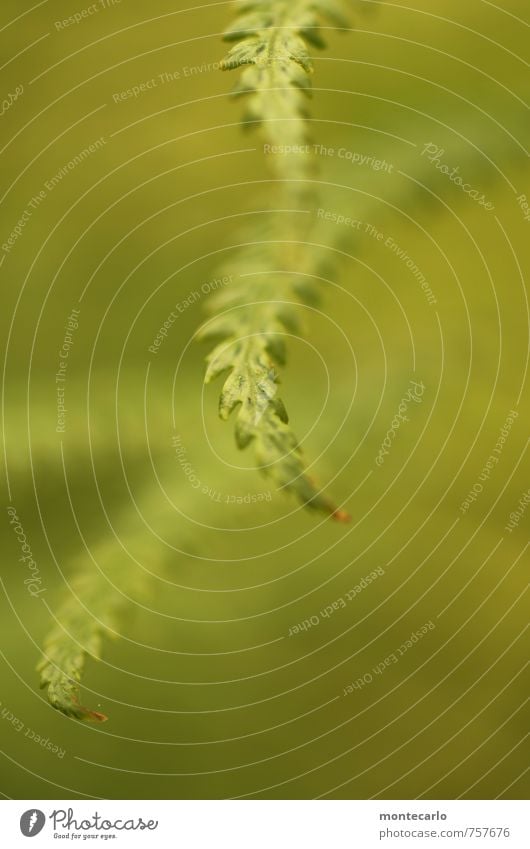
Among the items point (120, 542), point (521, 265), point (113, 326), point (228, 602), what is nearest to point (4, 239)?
point (113, 326)

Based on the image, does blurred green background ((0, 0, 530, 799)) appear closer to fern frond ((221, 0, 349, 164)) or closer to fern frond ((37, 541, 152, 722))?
fern frond ((37, 541, 152, 722))

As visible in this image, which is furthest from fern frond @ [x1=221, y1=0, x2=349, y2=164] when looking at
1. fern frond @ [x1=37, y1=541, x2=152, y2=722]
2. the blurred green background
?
fern frond @ [x1=37, y1=541, x2=152, y2=722]

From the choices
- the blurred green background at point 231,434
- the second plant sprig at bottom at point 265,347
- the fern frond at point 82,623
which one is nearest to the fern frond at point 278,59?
the second plant sprig at bottom at point 265,347

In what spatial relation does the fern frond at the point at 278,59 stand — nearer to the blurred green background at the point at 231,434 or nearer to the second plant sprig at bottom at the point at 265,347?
the second plant sprig at bottom at the point at 265,347

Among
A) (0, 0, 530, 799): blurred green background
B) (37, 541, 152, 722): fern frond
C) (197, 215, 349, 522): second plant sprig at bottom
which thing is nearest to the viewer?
(197, 215, 349, 522): second plant sprig at bottom
